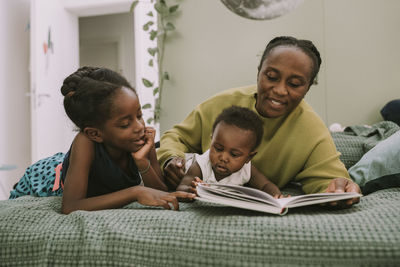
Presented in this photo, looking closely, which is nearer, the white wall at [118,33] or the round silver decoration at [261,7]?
the round silver decoration at [261,7]

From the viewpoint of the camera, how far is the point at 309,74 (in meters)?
1.37

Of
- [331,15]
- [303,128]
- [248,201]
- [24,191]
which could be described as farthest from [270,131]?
[331,15]

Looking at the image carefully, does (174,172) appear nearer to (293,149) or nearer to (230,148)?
(230,148)

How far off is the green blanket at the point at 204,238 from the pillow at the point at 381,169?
1.07 ft

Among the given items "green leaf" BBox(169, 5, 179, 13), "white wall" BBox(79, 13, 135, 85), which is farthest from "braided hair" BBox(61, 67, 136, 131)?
"white wall" BBox(79, 13, 135, 85)

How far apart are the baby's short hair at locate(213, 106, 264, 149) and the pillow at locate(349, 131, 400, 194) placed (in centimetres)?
45

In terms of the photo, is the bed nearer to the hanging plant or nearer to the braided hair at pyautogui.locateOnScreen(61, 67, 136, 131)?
the braided hair at pyautogui.locateOnScreen(61, 67, 136, 131)

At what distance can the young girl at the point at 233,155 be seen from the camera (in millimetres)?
1289

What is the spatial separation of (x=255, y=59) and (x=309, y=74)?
158cm

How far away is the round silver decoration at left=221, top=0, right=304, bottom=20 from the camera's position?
280 centimetres

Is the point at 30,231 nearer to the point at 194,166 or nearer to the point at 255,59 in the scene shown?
the point at 194,166

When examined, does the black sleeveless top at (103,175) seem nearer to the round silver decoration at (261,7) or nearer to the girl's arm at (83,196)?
the girl's arm at (83,196)

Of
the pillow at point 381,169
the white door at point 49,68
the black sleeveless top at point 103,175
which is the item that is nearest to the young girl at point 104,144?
the black sleeveless top at point 103,175

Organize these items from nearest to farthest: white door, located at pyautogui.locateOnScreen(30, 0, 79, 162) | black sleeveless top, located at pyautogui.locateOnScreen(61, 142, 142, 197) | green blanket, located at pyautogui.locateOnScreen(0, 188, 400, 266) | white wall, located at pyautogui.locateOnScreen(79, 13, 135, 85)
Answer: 1. green blanket, located at pyautogui.locateOnScreen(0, 188, 400, 266)
2. black sleeveless top, located at pyautogui.locateOnScreen(61, 142, 142, 197)
3. white door, located at pyautogui.locateOnScreen(30, 0, 79, 162)
4. white wall, located at pyautogui.locateOnScreen(79, 13, 135, 85)
